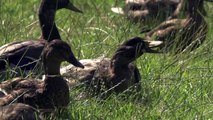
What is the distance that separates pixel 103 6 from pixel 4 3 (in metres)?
1.47

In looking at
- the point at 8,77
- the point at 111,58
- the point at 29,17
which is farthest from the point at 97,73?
the point at 29,17

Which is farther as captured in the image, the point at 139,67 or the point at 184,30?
the point at 184,30

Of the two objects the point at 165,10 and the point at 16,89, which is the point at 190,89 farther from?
the point at 165,10

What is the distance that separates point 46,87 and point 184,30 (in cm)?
315

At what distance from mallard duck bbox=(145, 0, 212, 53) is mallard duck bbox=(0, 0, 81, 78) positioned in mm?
1220

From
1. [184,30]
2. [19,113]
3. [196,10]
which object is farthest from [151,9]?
[19,113]

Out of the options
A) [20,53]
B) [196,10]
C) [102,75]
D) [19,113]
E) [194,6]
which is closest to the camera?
[19,113]

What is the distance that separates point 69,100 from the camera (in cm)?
770

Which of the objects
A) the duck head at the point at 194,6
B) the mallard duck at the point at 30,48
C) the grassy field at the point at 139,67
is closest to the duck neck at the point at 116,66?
the grassy field at the point at 139,67

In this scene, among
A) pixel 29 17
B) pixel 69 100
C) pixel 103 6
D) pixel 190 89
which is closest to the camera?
pixel 69 100

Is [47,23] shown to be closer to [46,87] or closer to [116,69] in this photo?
[116,69]

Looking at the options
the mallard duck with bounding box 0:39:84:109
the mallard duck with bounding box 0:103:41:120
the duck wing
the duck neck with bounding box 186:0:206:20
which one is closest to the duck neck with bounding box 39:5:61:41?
the duck wing

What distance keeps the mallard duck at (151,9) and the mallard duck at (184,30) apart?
1.46ft

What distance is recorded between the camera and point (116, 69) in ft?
28.9
